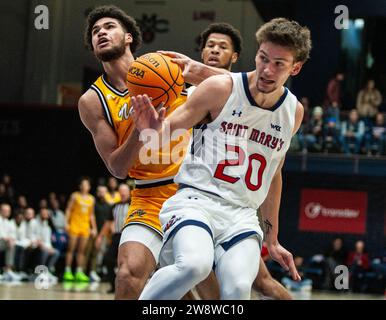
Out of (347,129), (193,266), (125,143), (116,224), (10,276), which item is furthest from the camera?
(347,129)

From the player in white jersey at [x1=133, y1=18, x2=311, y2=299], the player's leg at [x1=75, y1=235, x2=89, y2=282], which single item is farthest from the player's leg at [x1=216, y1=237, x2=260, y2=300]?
the player's leg at [x1=75, y1=235, x2=89, y2=282]

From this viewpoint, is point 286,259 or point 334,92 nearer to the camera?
point 286,259

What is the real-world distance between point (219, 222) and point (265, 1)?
1668 cm

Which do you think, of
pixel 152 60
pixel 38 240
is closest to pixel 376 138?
pixel 38 240

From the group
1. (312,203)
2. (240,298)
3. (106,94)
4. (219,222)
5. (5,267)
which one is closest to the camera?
(240,298)

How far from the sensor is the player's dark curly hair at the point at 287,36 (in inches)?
168

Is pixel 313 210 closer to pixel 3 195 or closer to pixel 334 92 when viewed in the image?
pixel 334 92

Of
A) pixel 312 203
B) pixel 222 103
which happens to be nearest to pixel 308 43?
pixel 222 103

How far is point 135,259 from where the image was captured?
4.71 metres

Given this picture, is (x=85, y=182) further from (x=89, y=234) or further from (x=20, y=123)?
(x=20, y=123)

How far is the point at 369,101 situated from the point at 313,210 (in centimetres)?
296

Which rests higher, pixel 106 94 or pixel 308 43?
pixel 308 43

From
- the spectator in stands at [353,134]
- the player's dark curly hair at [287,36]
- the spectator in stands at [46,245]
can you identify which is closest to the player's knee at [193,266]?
the player's dark curly hair at [287,36]

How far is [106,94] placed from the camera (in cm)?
523
